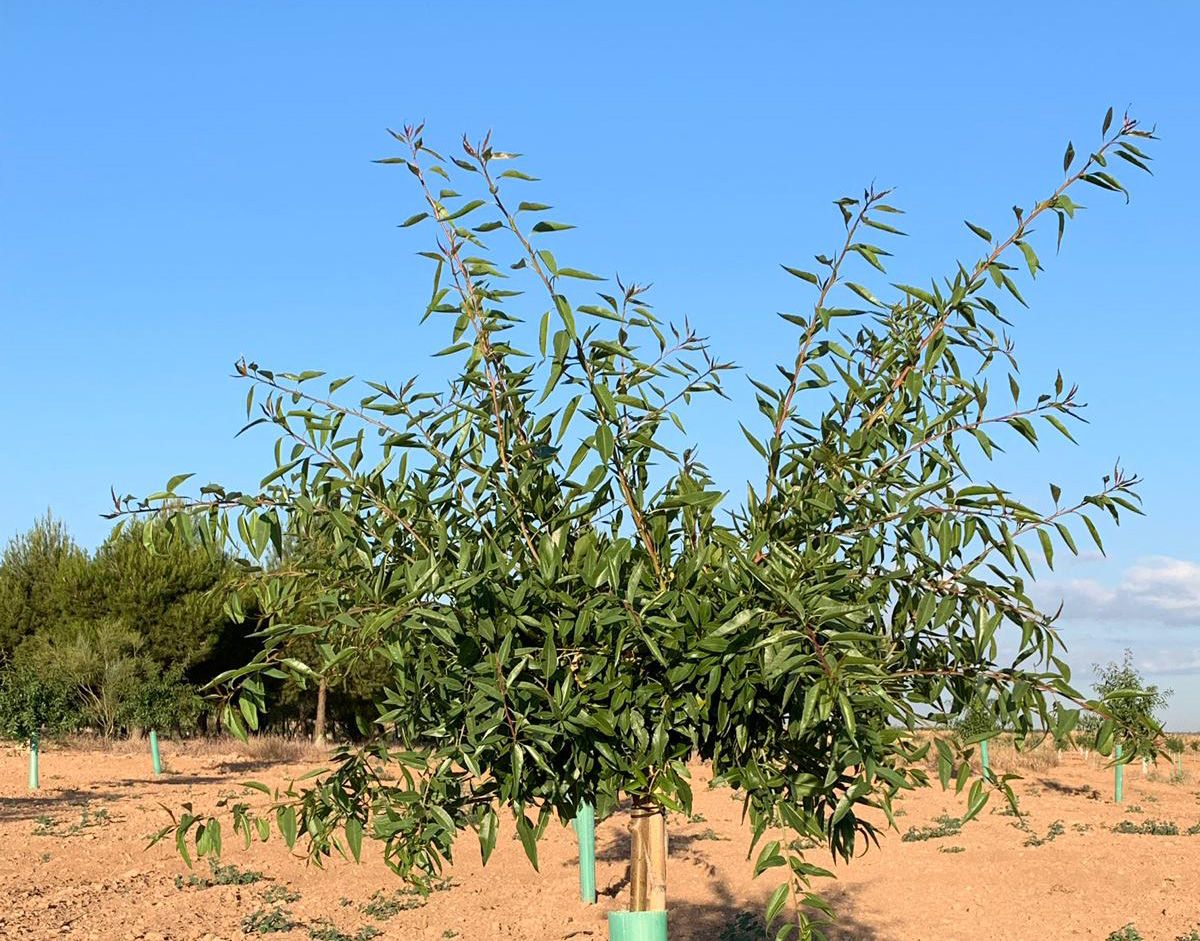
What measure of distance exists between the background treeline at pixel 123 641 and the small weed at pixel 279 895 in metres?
17.0

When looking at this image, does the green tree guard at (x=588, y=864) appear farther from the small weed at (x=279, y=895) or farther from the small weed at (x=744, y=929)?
the small weed at (x=279, y=895)

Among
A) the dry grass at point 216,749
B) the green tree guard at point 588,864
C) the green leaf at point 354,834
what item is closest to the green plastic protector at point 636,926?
the green leaf at point 354,834

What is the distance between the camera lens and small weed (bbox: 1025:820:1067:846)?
15.8 metres

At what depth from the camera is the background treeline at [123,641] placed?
32.1 m

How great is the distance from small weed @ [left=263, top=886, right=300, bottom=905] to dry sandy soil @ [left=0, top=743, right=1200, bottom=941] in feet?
0.14

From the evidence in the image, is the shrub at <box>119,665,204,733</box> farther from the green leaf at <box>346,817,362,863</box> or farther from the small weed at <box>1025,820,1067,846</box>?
the green leaf at <box>346,817,362,863</box>

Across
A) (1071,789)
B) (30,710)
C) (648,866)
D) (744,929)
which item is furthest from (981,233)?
(30,710)

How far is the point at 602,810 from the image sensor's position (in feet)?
11.5

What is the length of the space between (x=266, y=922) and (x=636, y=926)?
8.87 m

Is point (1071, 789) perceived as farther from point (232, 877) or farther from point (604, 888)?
point (232, 877)

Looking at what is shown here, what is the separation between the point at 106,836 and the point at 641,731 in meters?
15.9

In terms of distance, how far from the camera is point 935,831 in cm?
1716

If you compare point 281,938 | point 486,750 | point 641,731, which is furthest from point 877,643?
point 281,938

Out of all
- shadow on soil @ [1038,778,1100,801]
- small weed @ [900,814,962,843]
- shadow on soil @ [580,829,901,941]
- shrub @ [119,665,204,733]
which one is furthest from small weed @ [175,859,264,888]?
shrub @ [119,665,204,733]
